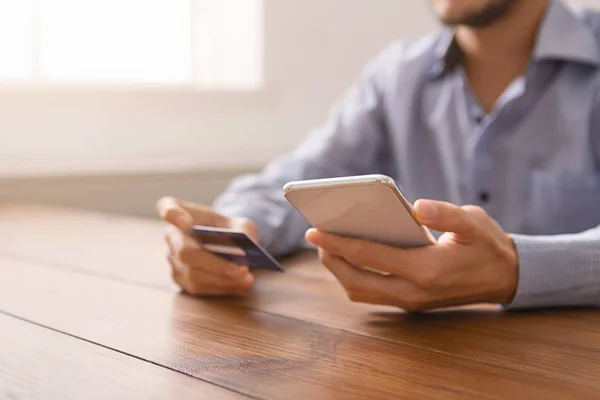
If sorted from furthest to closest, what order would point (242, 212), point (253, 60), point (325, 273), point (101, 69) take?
point (253, 60), point (101, 69), point (242, 212), point (325, 273)

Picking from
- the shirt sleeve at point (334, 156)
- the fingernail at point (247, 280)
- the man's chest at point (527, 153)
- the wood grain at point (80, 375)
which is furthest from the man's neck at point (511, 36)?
the wood grain at point (80, 375)

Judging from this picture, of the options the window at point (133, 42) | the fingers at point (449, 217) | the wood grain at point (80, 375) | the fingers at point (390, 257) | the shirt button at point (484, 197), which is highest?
the window at point (133, 42)

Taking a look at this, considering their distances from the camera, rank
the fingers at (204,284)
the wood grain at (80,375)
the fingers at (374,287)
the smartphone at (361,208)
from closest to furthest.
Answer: the wood grain at (80,375), the smartphone at (361,208), the fingers at (374,287), the fingers at (204,284)

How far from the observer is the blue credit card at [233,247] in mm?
915

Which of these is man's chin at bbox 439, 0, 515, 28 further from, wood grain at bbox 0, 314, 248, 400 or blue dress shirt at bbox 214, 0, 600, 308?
wood grain at bbox 0, 314, 248, 400

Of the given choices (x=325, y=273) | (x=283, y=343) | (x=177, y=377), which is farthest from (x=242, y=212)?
(x=177, y=377)

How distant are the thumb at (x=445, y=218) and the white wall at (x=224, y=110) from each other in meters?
1.52

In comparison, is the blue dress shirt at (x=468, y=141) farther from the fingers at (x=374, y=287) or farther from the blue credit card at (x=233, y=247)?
the fingers at (x=374, y=287)

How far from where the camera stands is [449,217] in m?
0.78

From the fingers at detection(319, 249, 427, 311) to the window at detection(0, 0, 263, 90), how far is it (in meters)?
1.45

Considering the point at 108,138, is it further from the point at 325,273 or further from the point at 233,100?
the point at 325,273

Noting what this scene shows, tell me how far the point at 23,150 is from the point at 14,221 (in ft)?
1.55

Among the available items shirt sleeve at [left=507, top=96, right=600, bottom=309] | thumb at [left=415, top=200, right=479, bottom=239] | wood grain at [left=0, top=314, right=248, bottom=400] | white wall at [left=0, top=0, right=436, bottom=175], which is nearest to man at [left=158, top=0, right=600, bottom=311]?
shirt sleeve at [left=507, top=96, right=600, bottom=309]

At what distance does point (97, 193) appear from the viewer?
2.13 metres
